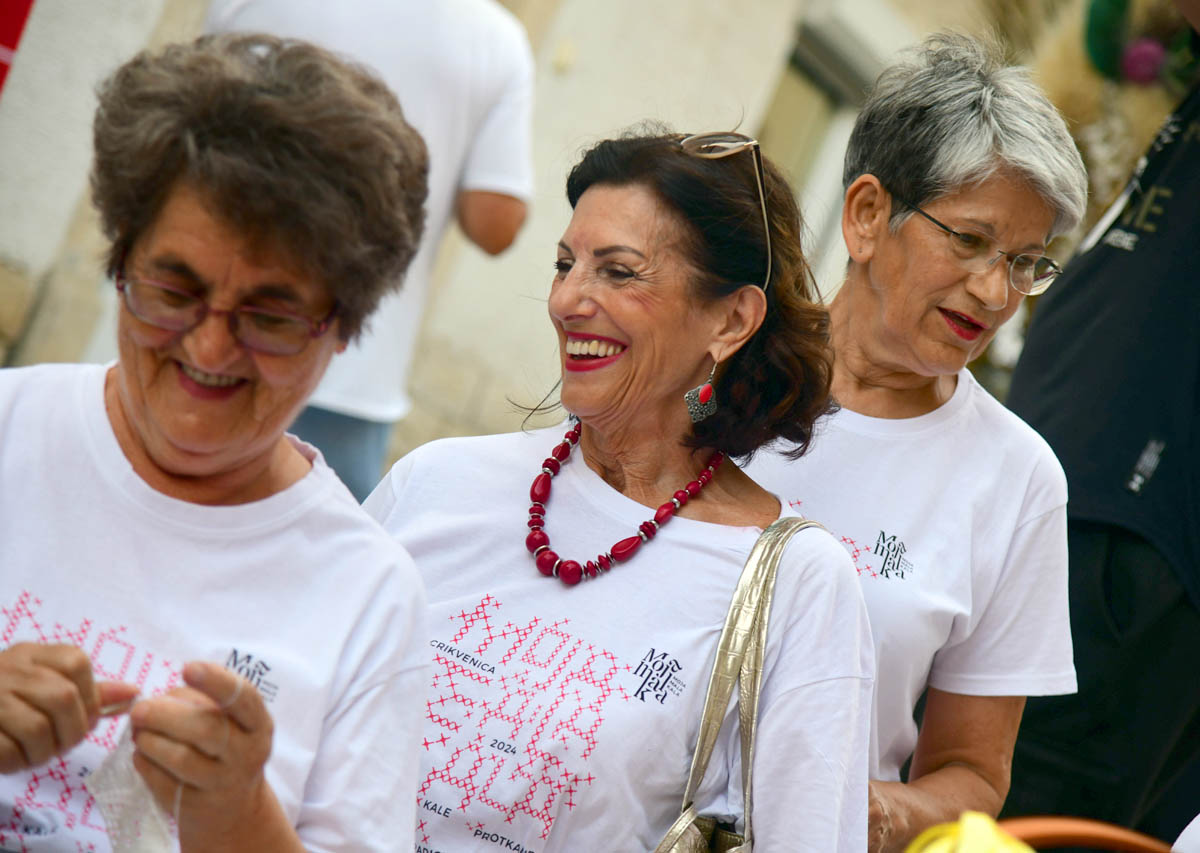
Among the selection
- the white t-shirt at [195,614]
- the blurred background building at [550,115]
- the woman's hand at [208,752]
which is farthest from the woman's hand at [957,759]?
the woman's hand at [208,752]

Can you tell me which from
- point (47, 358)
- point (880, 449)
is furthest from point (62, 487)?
point (47, 358)

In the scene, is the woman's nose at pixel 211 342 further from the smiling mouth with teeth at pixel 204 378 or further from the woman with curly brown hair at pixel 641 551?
the woman with curly brown hair at pixel 641 551

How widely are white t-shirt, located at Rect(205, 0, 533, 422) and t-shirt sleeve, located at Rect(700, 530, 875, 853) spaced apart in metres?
1.59

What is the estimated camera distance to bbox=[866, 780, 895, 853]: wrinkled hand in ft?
A: 8.87

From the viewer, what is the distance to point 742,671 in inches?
96.3

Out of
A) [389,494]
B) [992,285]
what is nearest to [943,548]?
[992,285]

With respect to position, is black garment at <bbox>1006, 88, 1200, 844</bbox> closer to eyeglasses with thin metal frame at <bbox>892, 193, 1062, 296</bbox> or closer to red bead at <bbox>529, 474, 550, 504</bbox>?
eyeglasses with thin metal frame at <bbox>892, 193, 1062, 296</bbox>

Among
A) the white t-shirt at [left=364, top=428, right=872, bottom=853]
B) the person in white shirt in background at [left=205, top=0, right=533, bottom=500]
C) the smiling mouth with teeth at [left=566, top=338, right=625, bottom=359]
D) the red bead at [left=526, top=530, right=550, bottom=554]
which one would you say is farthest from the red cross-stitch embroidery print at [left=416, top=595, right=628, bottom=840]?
the person in white shirt in background at [left=205, top=0, right=533, bottom=500]

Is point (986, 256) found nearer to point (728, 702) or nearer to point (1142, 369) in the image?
point (1142, 369)

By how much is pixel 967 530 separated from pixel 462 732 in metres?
1.15

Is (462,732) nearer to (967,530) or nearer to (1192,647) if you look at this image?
(967,530)

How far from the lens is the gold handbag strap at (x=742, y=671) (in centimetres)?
243

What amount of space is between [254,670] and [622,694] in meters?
0.72

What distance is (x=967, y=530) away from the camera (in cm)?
295
